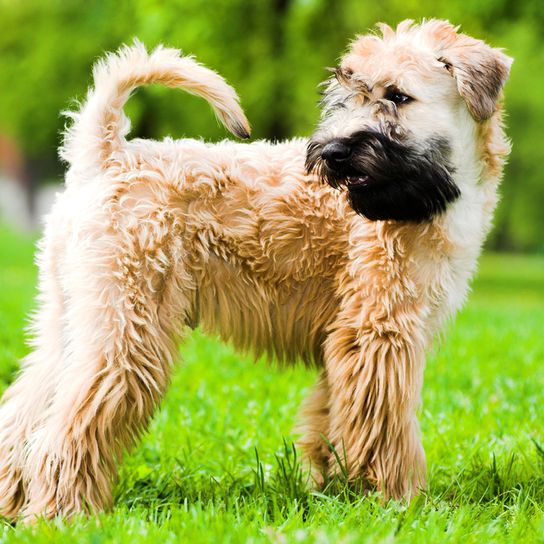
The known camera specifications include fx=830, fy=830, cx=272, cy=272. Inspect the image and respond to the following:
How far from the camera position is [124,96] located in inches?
146

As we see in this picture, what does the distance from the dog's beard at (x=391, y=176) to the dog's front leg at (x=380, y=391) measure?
0.43 m

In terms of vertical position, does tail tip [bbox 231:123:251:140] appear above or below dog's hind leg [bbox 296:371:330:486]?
above

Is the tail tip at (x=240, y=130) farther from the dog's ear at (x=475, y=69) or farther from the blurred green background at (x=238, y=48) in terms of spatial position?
the blurred green background at (x=238, y=48)

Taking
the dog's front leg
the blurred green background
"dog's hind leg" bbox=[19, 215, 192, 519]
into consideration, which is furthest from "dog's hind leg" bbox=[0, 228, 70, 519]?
the blurred green background

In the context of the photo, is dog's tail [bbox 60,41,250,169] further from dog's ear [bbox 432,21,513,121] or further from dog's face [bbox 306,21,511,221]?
dog's ear [bbox 432,21,513,121]

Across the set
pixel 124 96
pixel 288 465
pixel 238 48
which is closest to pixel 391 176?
pixel 124 96

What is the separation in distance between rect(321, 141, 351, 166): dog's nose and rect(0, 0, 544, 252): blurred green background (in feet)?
36.0

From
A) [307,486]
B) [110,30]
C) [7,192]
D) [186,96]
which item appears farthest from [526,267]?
[7,192]

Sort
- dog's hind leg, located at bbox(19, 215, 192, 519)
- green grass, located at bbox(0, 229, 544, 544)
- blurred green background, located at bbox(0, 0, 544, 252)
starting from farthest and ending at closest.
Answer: blurred green background, located at bbox(0, 0, 544, 252), dog's hind leg, located at bbox(19, 215, 192, 519), green grass, located at bbox(0, 229, 544, 544)

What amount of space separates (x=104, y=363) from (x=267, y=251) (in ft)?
2.86

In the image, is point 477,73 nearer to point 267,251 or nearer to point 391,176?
point 391,176

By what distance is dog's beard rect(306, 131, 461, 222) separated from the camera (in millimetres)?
3438

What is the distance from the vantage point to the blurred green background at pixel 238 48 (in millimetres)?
16062

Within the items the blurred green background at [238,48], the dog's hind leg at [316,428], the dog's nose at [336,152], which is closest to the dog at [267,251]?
the dog's nose at [336,152]
